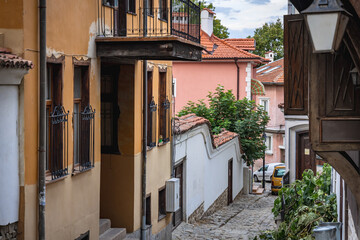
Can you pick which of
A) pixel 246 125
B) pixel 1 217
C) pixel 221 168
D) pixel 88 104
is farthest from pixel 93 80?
pixel 246 125

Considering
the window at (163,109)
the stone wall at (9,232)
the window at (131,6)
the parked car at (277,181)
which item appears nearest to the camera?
the stone wall at (9,232)

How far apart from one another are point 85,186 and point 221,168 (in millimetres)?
12845

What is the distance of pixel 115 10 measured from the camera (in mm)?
10828

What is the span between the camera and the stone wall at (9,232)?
23.6 ft

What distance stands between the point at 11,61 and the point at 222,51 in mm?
26863

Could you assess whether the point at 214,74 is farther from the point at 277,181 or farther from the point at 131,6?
the point at 131,6

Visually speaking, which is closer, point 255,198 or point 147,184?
point 147,184

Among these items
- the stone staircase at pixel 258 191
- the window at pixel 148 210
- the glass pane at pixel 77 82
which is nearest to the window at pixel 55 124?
the glass pane at pixel 77 82

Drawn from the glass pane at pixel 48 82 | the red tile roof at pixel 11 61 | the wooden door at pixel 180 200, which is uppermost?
the red tile roof at pixel 11 61

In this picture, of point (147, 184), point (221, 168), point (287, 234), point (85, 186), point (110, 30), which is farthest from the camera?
point (221, 168)

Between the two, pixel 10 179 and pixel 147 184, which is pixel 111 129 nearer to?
pixel 147 184

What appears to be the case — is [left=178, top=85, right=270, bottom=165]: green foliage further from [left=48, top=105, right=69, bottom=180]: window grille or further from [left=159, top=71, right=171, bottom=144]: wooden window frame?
[left=48, top=105, right=69, bottom=180]: window grille

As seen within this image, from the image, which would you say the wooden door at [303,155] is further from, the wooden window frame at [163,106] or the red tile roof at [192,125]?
the wooden window frame at [163,106]

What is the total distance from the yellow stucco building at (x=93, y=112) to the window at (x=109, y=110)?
0.02 meters
